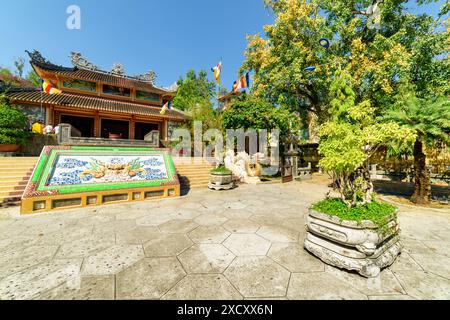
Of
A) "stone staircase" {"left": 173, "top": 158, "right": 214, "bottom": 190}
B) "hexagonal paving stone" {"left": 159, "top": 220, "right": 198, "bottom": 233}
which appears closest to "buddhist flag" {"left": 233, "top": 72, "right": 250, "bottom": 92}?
"stone staircase" {"left": 173, "top": 158, "right": 214, "bottom": 190}

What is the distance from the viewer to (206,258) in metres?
2.74

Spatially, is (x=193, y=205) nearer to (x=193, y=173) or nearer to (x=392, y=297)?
(x=193, y=173)

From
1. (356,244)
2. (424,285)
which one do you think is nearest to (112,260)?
(356,244)

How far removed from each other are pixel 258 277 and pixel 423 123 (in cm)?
683

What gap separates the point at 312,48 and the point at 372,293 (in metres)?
14.1

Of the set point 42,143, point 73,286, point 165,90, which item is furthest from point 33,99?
point 73,286

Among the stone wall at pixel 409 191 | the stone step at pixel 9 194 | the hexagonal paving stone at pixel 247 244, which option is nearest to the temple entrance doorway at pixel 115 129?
the stone step at pixel 9 194

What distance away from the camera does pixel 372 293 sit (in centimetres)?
205

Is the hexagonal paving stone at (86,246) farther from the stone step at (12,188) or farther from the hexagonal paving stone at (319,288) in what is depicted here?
the stone step at (12,188)

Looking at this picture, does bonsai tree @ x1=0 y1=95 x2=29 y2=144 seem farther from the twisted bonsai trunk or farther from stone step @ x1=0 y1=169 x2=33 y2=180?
the twisted bonsai trunk

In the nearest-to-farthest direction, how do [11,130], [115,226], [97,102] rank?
[115,226] < [11,130] < [97,102]

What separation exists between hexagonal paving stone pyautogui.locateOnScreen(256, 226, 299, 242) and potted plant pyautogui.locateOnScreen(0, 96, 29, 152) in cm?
1318

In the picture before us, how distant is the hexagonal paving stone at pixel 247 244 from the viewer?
2926 mm

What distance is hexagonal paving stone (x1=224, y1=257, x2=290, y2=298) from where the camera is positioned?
207 cm
